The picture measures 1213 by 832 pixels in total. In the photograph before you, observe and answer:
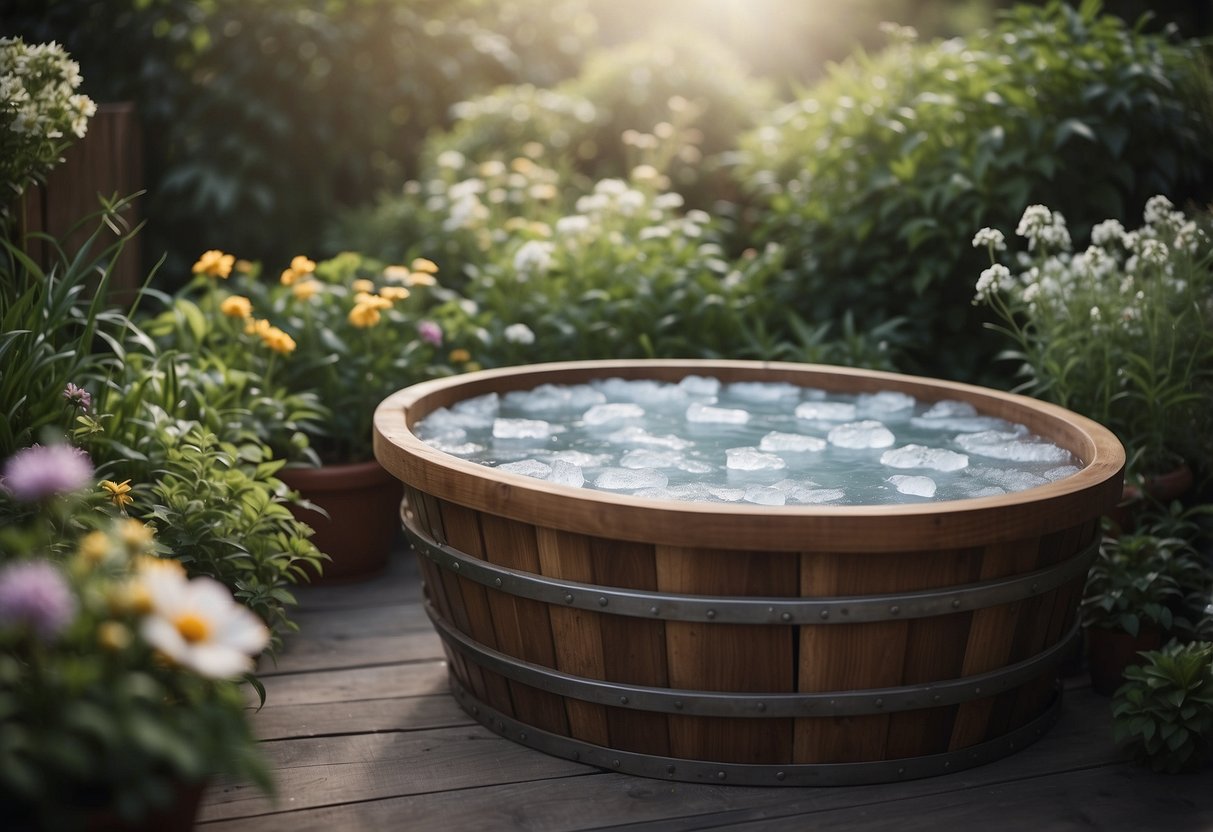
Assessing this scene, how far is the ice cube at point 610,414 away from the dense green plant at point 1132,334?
1.05 metres

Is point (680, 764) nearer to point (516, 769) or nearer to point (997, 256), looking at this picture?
point (516, 769)

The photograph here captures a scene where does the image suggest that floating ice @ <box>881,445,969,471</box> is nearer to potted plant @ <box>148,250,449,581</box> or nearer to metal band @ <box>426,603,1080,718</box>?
metal band @ <box>426,603,1080,718</box>

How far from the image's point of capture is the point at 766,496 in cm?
235

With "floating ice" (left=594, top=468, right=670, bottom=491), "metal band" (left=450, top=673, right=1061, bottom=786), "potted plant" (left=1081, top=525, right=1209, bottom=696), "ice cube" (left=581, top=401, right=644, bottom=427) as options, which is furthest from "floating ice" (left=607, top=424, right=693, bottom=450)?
"potted plant" (left=1081, top=525, right=1209, bottom=696)

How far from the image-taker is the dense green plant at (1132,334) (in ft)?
10.2

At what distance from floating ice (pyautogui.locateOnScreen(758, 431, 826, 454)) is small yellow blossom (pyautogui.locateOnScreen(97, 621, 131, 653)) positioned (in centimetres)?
181

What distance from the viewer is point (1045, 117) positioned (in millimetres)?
4121

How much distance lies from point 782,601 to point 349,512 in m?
1.84

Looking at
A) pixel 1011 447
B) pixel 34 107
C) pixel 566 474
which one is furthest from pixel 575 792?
pixel 34 107

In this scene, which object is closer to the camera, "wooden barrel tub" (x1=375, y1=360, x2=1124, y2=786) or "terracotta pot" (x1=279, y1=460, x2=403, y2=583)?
"wooden barrel tub" (x1=375, y1=360, x2=1124, y2=786)

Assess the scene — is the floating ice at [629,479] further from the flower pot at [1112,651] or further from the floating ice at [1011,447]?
the flower pot at [1112,651]

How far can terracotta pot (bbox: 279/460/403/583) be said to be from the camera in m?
3.41

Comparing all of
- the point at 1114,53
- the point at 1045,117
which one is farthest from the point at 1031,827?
the point at 1114,53

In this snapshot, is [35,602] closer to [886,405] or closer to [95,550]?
[95,550]
